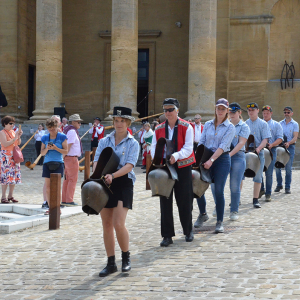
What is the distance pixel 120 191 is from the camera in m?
5.68

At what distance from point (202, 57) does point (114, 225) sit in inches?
712

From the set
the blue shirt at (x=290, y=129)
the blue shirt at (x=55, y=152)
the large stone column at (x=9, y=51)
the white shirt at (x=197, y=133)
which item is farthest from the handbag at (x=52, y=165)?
the large stone column at (x=9, y=51)

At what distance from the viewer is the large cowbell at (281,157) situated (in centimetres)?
1230

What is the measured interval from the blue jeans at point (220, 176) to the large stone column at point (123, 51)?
49.8 feet

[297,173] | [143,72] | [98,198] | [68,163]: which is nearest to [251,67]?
[143,72]

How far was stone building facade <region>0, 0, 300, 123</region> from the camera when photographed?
22969 millimetres

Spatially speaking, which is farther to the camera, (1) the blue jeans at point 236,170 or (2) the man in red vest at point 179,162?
(1) the blue jeans at point 236,170

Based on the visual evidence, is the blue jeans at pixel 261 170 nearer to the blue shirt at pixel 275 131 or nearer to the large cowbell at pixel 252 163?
the large cowbell at pixel 252 163

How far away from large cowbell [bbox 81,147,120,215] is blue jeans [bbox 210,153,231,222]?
2731 mm

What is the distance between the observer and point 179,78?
91.8 ft

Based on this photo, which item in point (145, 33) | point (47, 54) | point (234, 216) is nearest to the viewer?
point (234, 216)

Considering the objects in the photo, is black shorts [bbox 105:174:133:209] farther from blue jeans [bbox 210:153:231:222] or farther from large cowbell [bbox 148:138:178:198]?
blue jeans [bbox 210:153:231:222]

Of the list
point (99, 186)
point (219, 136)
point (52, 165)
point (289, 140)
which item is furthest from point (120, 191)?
point (289, 140)

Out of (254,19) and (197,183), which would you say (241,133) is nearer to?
(197,183)
